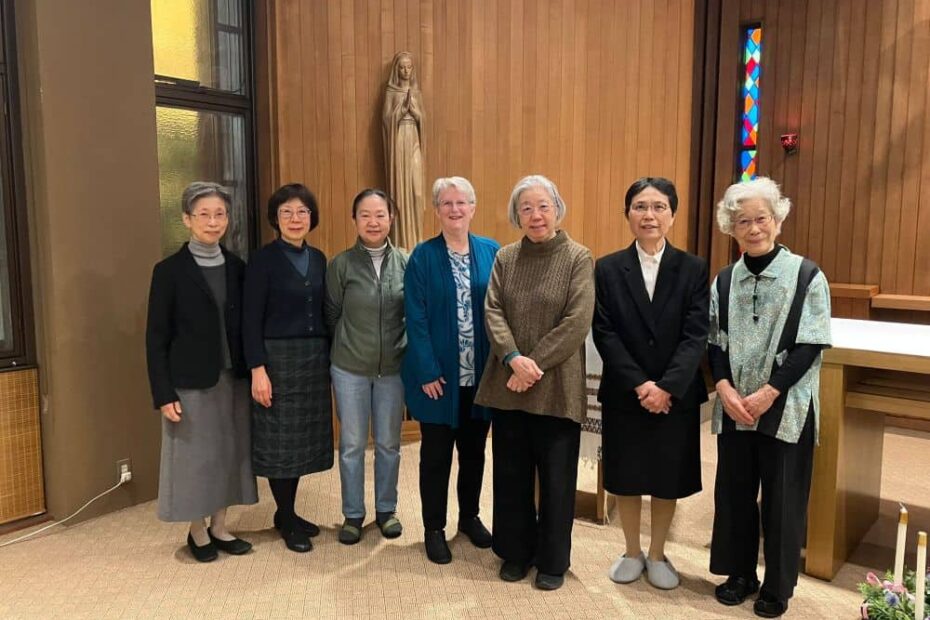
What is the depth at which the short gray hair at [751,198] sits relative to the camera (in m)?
2.33

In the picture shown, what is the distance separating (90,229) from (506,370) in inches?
77.2

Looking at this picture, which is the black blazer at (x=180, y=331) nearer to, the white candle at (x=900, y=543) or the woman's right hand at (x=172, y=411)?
the woman's right hand at (x=172, y=411)

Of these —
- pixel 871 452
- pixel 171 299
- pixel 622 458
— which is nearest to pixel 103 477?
pixel 171 299

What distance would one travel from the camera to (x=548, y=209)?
2.45 metres

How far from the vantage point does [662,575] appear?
259cm

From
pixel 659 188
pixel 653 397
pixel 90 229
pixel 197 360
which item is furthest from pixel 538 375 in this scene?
pixel 90 229

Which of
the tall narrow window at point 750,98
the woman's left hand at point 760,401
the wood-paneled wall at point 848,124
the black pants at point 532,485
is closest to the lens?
the woman's left hand at point 760,401

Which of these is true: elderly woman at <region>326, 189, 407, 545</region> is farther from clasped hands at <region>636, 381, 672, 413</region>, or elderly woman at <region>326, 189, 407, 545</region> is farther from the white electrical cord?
the white electrical cord

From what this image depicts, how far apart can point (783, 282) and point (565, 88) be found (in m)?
2.92

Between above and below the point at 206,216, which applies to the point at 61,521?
below

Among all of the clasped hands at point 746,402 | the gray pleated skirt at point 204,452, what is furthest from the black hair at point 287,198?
the clasped hands at point 746,402

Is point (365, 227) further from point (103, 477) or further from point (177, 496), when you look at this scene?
point (103, 477)

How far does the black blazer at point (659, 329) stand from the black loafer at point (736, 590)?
24.3 inches

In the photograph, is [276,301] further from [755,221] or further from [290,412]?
[755,221]
